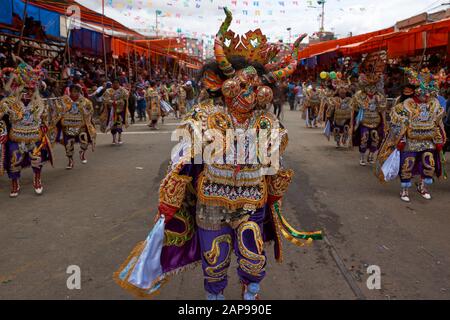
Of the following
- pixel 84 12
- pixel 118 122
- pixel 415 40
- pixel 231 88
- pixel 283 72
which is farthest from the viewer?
pixel 84 12

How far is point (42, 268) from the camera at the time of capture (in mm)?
3975

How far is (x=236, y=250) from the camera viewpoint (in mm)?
2855

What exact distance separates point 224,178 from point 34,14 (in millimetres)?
12691

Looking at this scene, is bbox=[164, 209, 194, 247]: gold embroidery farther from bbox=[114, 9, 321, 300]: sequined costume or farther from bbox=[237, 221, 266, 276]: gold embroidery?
bbox=[237, 221, 266, 276]: gold embroidery

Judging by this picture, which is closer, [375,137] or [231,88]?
[231,88]

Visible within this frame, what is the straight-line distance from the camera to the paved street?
3568mm

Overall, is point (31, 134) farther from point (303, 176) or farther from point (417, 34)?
→ point (417, 34)

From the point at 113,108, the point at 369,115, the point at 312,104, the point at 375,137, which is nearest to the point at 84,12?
the point at 113,108

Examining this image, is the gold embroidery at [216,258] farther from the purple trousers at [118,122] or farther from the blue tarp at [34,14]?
the blue tarp at [34,14]

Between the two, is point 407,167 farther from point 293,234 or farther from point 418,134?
point 293,234

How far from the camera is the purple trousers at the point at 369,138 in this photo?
8719 millimetres

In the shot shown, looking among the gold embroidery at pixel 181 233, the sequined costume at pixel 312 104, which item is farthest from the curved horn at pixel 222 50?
the sequined costume at pixel 312 104

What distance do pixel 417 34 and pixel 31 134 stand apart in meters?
8.49

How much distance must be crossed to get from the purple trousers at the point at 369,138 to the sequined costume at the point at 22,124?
6.14m
